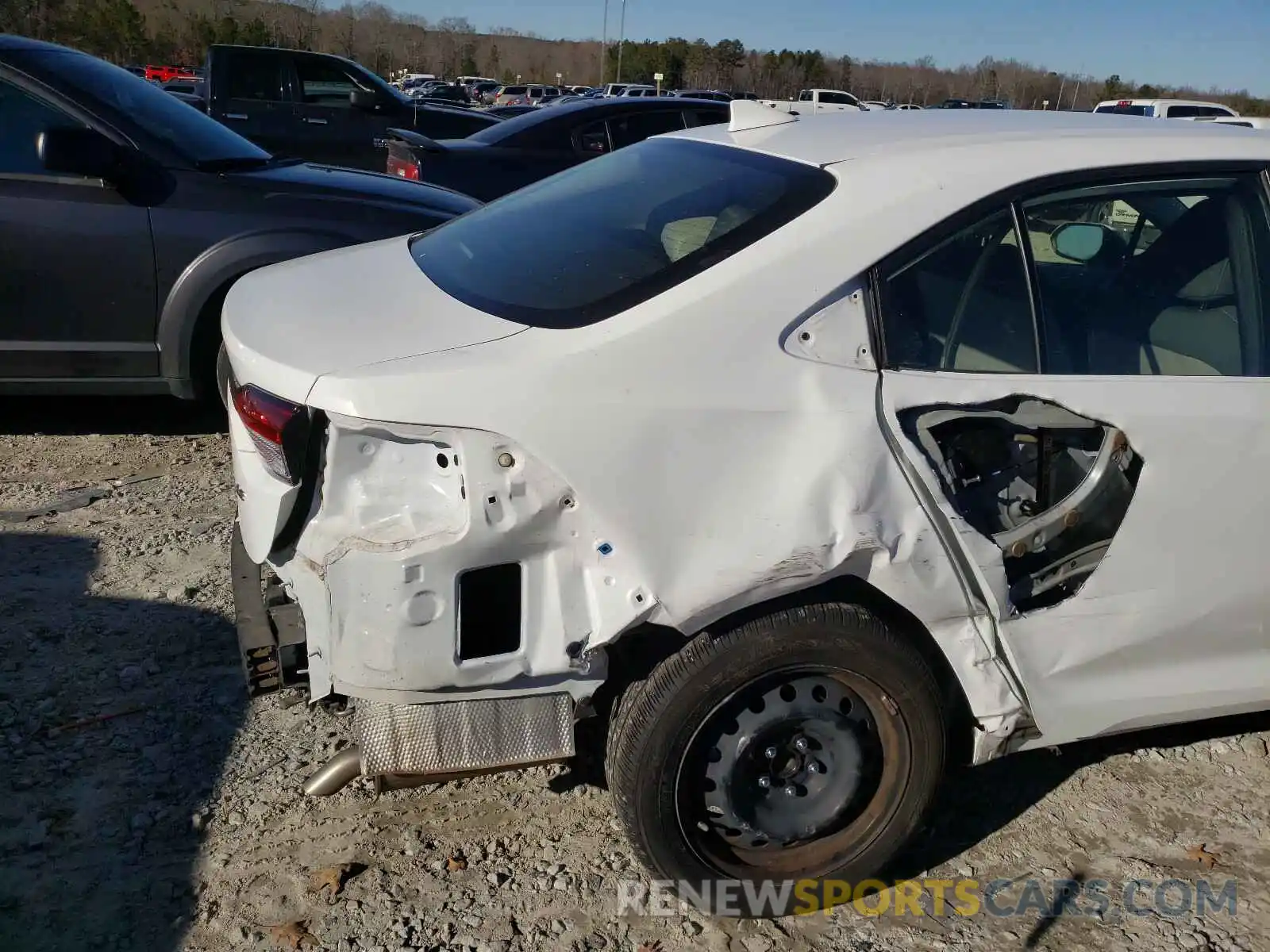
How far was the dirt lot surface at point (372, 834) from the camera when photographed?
8.05 ft

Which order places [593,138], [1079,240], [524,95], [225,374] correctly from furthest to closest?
1. [524,95]
2. [593,138]
3. [225,374]
4. [1079,240]

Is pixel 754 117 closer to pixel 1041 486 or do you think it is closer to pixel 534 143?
pixel 1041 486

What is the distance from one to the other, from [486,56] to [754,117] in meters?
99.2

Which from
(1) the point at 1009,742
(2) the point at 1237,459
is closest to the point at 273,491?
(1) the point at 1009,742

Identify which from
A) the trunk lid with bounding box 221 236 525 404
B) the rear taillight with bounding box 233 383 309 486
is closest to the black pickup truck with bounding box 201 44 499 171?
the trunk lid with bounding box 221 236 525 404

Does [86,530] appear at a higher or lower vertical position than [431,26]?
lower

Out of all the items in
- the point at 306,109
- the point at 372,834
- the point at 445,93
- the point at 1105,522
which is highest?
the point at 445,93

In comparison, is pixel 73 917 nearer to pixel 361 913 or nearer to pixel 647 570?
pixel 361 913

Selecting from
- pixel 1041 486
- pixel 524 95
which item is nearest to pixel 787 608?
pixel 1041 486

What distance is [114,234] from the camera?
4.57m

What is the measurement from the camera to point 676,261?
235 cm

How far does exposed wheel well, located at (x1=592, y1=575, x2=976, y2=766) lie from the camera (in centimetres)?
229

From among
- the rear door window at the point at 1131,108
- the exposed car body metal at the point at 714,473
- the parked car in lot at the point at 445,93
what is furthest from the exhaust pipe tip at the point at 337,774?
the parked car in lot at the point at 445,93

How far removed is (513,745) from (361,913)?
61 centimetres
